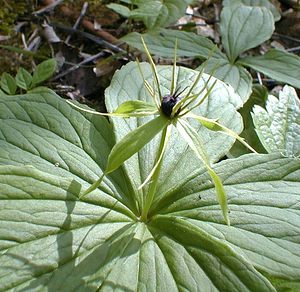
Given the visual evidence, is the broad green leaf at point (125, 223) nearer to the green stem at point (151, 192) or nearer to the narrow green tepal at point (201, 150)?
the green stem at point (151, 192)

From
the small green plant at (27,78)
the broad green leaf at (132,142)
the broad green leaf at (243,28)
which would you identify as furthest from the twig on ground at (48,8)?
the broad green leaf at (132,142)

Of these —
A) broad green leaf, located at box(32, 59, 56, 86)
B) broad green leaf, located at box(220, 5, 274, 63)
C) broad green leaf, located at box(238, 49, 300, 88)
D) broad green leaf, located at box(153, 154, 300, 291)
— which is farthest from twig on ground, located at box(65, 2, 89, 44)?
broad green leaf, located at box(153, 154, 300, 291)

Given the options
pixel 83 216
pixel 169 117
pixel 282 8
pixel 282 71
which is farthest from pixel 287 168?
pixel 282 8

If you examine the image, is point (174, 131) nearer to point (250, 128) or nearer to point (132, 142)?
point (132, 142)

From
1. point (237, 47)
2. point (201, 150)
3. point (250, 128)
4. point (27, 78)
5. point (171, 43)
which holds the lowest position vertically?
point (250, 128)

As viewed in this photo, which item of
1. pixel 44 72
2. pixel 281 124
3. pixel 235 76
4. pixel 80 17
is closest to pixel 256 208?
pixel 281 124
